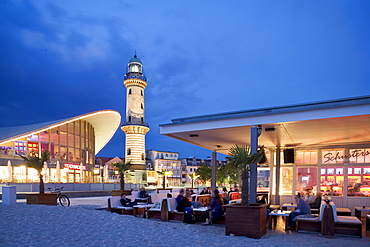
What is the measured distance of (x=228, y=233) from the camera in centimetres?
788

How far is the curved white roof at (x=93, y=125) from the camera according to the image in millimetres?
29453

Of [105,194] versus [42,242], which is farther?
[105,194]

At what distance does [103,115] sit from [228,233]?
36.6m

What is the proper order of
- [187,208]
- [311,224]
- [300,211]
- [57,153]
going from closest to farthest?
1. [311,224]
2. [300,211]
3. [187,208]
4. [57,153]

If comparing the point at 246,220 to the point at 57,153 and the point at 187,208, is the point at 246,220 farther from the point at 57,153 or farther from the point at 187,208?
the point at 57,153

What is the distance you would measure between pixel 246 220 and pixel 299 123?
3.77 m

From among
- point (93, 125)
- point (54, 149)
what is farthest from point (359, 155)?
point (93, 125)

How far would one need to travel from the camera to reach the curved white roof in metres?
29.5

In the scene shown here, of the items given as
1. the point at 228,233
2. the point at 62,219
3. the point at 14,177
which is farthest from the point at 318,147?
the point at 14,177

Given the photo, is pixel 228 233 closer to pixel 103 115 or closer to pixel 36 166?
pixel 36 166

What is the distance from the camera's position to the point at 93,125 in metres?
45.3

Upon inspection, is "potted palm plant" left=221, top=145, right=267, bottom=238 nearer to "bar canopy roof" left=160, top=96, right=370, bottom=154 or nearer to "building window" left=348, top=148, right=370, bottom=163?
"bar canopy roof" left=160, top=96, right=370, bottom=154

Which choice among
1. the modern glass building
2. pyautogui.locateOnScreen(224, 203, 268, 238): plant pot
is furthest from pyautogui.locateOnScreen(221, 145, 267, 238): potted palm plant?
the modern glass building

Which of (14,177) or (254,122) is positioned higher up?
(254,122)
